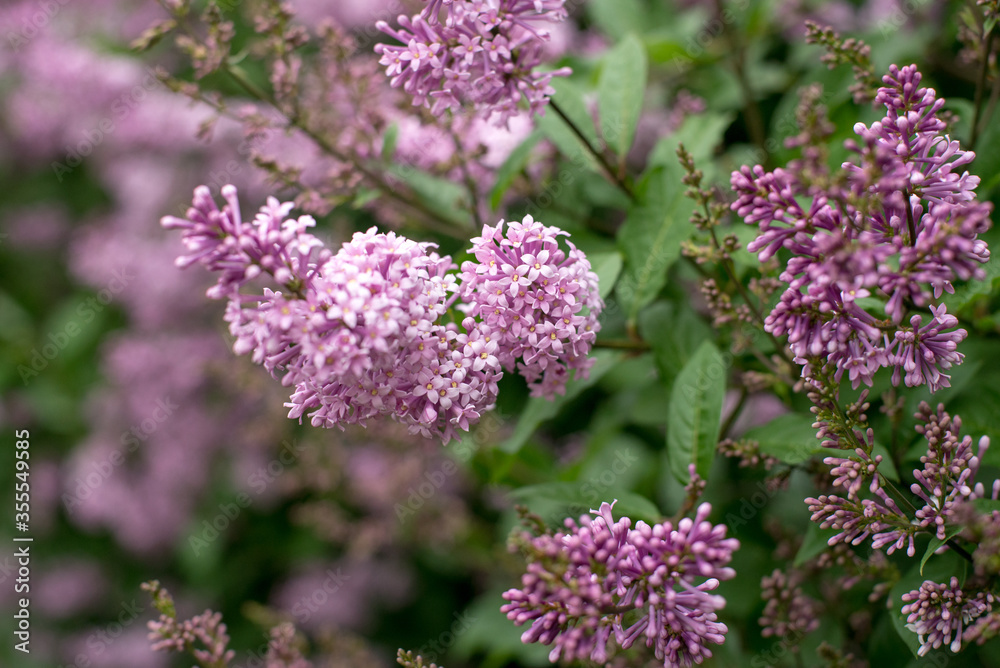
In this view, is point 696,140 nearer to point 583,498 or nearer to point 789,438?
point 789,438

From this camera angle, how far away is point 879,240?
1.34m

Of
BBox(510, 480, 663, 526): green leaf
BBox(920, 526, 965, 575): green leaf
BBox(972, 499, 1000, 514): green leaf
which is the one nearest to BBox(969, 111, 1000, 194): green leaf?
BBox(972, 499, 1000, 514): green leaf

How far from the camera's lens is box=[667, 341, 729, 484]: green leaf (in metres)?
1.80

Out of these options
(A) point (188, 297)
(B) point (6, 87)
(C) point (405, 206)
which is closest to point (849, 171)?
(C) point (405, 206)

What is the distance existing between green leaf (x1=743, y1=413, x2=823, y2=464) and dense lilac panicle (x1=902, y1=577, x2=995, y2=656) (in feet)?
1.09

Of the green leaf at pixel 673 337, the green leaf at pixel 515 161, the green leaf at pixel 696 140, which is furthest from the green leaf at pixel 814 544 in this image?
the green leaf at pixel 515 161

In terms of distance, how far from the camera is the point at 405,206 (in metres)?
2.63

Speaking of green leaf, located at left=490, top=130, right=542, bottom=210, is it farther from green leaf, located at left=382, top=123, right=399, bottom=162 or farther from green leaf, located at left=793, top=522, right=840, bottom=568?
green leaf, located at left=793, top=522, right=840, bottom=568

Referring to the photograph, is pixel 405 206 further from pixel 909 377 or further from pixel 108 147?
pixel 108 147

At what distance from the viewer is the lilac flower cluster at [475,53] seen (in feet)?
5.39

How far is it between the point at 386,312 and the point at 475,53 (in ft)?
2.22

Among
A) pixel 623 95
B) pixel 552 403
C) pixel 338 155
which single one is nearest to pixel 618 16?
pixel 623 95

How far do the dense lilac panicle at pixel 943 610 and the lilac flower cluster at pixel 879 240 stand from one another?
15.2 inches

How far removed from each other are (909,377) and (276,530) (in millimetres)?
3705
